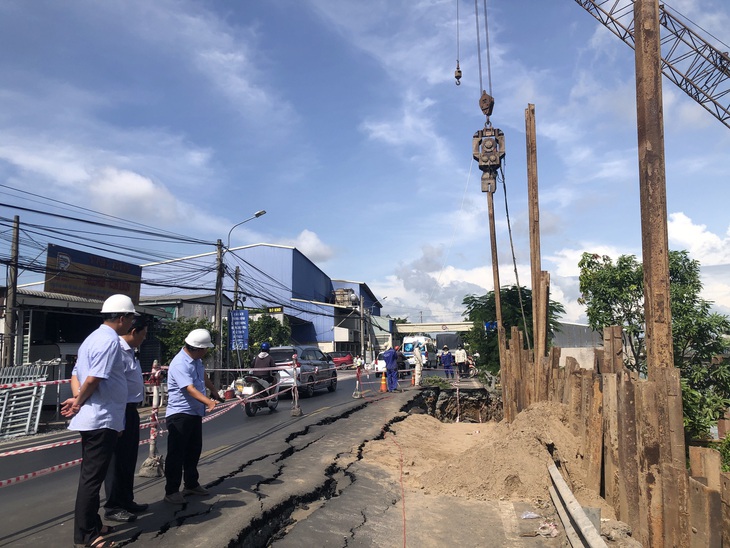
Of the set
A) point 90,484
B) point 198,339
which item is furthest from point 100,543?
point 198,339

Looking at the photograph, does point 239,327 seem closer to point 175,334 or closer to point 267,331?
point 175,334

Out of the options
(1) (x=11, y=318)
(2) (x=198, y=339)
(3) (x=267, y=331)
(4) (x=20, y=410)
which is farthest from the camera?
(3) (x=267, y=331)

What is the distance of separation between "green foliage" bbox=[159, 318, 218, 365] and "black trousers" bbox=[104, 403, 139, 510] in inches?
736

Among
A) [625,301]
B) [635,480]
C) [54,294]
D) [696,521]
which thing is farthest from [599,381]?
[54,294]

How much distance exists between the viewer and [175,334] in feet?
79.5

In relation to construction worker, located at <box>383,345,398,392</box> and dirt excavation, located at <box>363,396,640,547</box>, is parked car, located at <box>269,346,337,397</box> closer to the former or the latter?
construction worker, located at <box>383,345,398,392</box>

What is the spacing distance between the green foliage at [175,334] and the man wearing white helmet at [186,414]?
59.6 feet

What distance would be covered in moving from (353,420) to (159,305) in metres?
22.9

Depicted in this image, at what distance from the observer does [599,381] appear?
6566 millimetres

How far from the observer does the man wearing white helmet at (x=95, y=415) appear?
157 inches

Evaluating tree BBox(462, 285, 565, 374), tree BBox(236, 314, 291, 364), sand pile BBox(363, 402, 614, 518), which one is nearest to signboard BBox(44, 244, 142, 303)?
tree BBox(462, 285, 565, 374)

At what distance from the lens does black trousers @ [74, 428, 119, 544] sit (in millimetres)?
3977

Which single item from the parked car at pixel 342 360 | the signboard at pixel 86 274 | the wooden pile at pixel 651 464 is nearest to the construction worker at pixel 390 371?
the signboard at pixel 86 274

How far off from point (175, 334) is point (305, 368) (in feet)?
27.9
